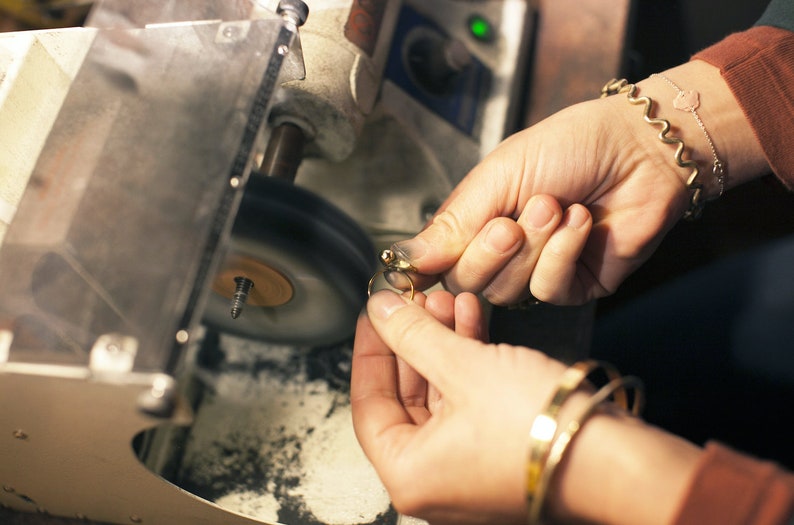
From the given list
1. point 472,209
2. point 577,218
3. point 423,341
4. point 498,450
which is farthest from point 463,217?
point 498,450

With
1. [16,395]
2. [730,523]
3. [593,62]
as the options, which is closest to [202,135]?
[16,395]

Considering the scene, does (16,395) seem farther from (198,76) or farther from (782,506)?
(782,506)

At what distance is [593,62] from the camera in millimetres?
1060

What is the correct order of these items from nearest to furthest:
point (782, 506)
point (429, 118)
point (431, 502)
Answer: point (782, 506), point (431, 502), point (429, 118)

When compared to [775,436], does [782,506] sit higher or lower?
lower

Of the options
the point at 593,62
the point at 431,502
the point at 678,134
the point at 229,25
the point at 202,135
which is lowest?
the point at 431,502

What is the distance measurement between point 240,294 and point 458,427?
348 millimetres

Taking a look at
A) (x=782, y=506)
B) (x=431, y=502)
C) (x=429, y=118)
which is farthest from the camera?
(x=429, y=118)

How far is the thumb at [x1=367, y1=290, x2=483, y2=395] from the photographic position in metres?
0.56

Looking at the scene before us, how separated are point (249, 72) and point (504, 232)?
0.35 metres

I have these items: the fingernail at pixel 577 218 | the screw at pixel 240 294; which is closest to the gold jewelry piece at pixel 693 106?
the fingernail at pixel 577 218

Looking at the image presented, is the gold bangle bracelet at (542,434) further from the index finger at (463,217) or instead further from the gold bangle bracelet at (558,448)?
the index finger at (463,217)

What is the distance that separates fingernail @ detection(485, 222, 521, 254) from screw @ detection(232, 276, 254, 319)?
1.02 ft

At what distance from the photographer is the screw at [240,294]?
29.1 inches
